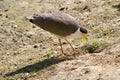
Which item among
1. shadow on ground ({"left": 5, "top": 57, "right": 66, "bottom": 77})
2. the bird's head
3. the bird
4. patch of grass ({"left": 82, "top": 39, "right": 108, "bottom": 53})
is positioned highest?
the bird

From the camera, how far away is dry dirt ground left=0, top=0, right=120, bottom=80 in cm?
936

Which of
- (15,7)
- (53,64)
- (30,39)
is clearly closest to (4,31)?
(30,39)

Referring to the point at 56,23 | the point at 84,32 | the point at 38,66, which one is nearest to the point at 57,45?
the point at 84,32

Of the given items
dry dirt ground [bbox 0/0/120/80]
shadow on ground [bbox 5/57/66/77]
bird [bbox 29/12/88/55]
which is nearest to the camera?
dry dirt ground [bbox 0/0/120/80]

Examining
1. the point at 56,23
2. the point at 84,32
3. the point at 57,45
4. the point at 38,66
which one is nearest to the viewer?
the point at 38,66

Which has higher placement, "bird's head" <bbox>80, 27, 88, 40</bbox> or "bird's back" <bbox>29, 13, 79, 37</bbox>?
"bird's back" <bbox>29, 13, 79, 37</bbox>

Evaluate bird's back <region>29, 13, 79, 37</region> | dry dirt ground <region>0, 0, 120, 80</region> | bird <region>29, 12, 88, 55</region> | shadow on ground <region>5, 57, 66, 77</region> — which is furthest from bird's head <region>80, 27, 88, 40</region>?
shadow on ground <region>5, 57, 66, 77</region>

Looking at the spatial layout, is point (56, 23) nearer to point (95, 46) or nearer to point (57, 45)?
point (95, 46)

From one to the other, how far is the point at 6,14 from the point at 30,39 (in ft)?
6.09

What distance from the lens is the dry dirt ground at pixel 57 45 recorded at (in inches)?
368

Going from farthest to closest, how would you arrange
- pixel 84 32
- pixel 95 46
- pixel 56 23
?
pixel 84 32, pixel 95 46, pixel 56 23

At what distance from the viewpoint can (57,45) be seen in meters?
11.6

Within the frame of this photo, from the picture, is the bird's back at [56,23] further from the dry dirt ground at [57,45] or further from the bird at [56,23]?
the dry dirt ground at [57,45]

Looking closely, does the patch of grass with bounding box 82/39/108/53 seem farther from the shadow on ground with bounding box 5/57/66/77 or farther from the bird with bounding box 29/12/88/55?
the shadow on ground with bounding box 5/57/66/77
